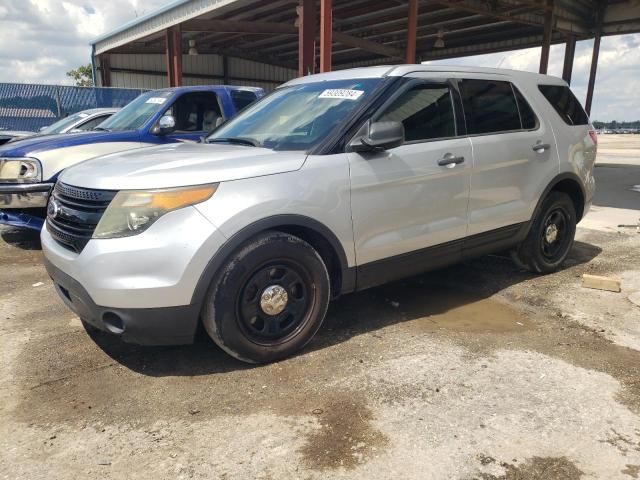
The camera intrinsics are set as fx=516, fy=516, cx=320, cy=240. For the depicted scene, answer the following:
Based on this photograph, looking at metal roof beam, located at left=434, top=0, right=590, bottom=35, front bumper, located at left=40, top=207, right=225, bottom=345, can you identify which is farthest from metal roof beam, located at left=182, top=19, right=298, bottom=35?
front bumper, located at left=40, top=207, right=225, bottom=345

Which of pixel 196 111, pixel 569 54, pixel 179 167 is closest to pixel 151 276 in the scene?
pixel 179 167

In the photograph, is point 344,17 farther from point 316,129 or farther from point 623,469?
point 623,469

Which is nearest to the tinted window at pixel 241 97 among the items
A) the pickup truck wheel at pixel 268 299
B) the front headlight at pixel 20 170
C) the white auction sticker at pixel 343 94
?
the front headlight at pixel 20 170

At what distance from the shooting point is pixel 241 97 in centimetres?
703

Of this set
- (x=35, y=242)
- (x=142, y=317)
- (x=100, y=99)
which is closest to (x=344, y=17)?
(x=100, y=99)

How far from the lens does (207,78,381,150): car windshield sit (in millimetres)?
3441

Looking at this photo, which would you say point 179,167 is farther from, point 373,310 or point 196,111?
point 196,111

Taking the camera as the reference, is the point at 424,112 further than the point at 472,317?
No

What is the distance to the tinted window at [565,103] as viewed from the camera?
15.9 feet

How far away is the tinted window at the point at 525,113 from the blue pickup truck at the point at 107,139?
374 centimetres

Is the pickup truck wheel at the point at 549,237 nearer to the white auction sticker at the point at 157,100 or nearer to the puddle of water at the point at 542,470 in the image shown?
the puddle of water at the point at 542,470

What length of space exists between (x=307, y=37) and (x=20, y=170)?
7378mm

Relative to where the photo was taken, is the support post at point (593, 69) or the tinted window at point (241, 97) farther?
the support post at point (593, 69)

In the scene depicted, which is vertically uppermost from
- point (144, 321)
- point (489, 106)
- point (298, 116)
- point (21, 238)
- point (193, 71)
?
point (193, 71)
